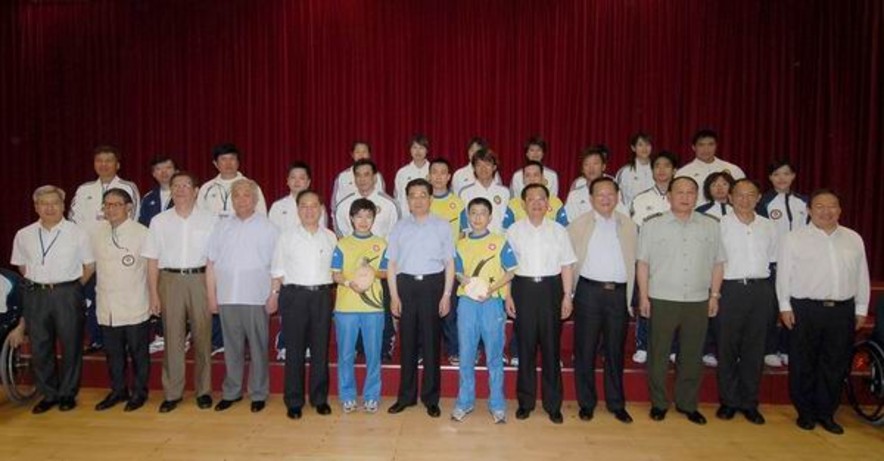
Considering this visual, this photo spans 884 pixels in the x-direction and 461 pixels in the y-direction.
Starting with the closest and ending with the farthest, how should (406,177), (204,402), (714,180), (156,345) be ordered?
(204,402) < (714,180) < (156,345) < (406,177)

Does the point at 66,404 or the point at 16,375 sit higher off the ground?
the point at 16,375

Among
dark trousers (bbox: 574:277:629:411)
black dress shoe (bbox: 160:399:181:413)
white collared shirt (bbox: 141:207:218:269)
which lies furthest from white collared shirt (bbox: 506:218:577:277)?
black dress shoe (bbox: 160:399:181:413)

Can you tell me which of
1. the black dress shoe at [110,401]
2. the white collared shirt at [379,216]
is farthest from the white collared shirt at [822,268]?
the black dress shoe at [110,401]

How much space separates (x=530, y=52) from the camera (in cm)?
733

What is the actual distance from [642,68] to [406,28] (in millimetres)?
2873

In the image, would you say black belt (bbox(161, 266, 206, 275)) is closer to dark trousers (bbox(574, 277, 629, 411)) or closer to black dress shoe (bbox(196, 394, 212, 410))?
black dress shoe (bbox(196, 394, 212, 410))

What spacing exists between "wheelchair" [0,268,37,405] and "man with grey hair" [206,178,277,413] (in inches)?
54.0

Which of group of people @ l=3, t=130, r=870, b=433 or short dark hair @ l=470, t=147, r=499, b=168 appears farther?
short dark hair @ l=470, t=147, r=499, b=168

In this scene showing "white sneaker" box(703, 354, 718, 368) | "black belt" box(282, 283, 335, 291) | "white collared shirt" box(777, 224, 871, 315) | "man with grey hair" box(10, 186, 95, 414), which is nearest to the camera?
"white collared shirt" box(777, 224, 871, 315)

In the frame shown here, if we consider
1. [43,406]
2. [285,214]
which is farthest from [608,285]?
[43,406]

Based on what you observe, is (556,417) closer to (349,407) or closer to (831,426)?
(349,407)

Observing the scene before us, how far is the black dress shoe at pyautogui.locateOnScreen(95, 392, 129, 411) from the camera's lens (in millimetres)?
4211

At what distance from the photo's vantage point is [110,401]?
4.24m

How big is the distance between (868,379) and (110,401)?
5.18 m
